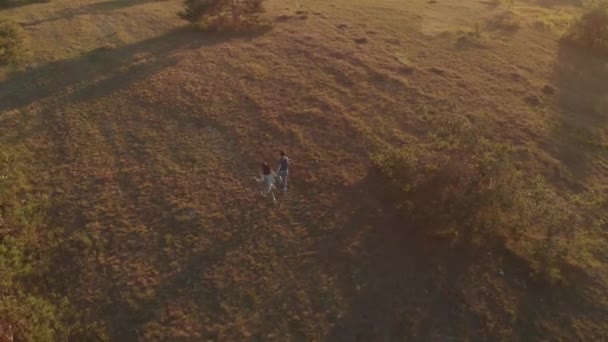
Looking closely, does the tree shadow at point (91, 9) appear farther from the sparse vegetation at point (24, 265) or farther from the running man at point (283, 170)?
the running man at point (283, 170)

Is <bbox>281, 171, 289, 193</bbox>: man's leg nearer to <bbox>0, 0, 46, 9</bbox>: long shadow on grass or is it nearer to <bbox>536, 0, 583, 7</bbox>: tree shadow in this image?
<bbox>0, 0, 46, 9</bbox>: long shadow on grass

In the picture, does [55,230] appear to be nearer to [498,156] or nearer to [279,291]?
[279,291]

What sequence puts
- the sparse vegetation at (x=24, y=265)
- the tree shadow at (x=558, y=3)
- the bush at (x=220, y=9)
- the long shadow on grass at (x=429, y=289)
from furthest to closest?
the tree shadow at (x=558, y=3), the bush at (x=220, y=9), the long shadow on grass at (x=429, y=289), the sparse vegetation at (x=24, y=265)

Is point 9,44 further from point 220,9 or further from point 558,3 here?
point 558,3

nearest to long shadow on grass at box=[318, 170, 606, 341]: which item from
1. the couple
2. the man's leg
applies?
the man's leg

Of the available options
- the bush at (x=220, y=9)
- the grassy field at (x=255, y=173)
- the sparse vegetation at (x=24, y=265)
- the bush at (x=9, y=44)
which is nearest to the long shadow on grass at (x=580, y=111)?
the grassy field at (x=255, y=173)

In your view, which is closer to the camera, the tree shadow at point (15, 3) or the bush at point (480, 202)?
the bush at point (480, 202)

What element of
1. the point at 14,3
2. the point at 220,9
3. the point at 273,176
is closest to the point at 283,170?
the point at 273,176
